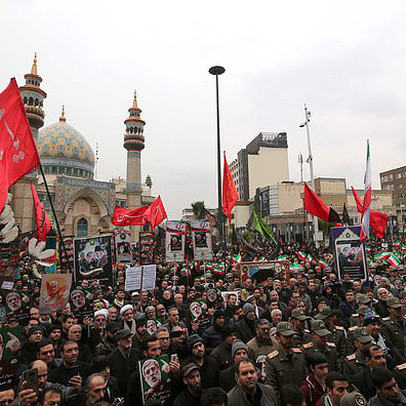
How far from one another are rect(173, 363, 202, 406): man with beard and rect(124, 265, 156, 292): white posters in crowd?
5.37m

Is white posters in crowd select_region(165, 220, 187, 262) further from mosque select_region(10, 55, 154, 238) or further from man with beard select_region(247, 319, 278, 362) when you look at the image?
mosque select_region(10, 55, 154, 238)

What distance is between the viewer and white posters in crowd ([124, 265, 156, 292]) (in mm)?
9109

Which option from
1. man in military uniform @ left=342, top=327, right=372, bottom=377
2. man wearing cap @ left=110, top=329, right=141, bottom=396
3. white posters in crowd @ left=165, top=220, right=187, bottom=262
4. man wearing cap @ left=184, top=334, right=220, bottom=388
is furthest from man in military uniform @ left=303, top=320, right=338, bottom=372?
white posters in crowd @ left=165, top=220, right=187, bottom=262

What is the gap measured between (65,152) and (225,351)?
4657 centimetres

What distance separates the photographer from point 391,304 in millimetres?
6238

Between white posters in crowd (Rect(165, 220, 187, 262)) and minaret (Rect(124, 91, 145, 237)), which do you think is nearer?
white posters in crowd (Rect(165, 220, 187, 262))

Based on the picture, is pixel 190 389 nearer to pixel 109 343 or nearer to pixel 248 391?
pixel 248 391

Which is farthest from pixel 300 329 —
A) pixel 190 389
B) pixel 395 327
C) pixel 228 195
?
pixel 228 195

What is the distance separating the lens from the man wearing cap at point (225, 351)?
5.04 metres

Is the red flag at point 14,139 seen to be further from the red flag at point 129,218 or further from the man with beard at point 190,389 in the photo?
A: the red flag at point 129,218

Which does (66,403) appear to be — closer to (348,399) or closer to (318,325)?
(348,399)

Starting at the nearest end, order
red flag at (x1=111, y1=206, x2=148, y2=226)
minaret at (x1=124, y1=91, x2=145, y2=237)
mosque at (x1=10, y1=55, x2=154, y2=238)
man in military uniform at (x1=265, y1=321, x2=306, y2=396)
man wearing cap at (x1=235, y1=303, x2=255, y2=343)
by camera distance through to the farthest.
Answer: man in military uniform at (x1=265, y1=321, x2=306, y2=396), man wearing cap at (x1=235, y1=303, x2=255, y2=343), red flag at (x1=111, y1=206, x2=148, y2=226), mosque at (x1=10, y1=55, x2=154, y2=238), minaret at (x1=124, y1=91, x2=145, y2=237)

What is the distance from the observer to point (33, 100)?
1361 inches

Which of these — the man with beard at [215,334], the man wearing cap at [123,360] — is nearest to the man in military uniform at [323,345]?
the man with beard at [215,334]
